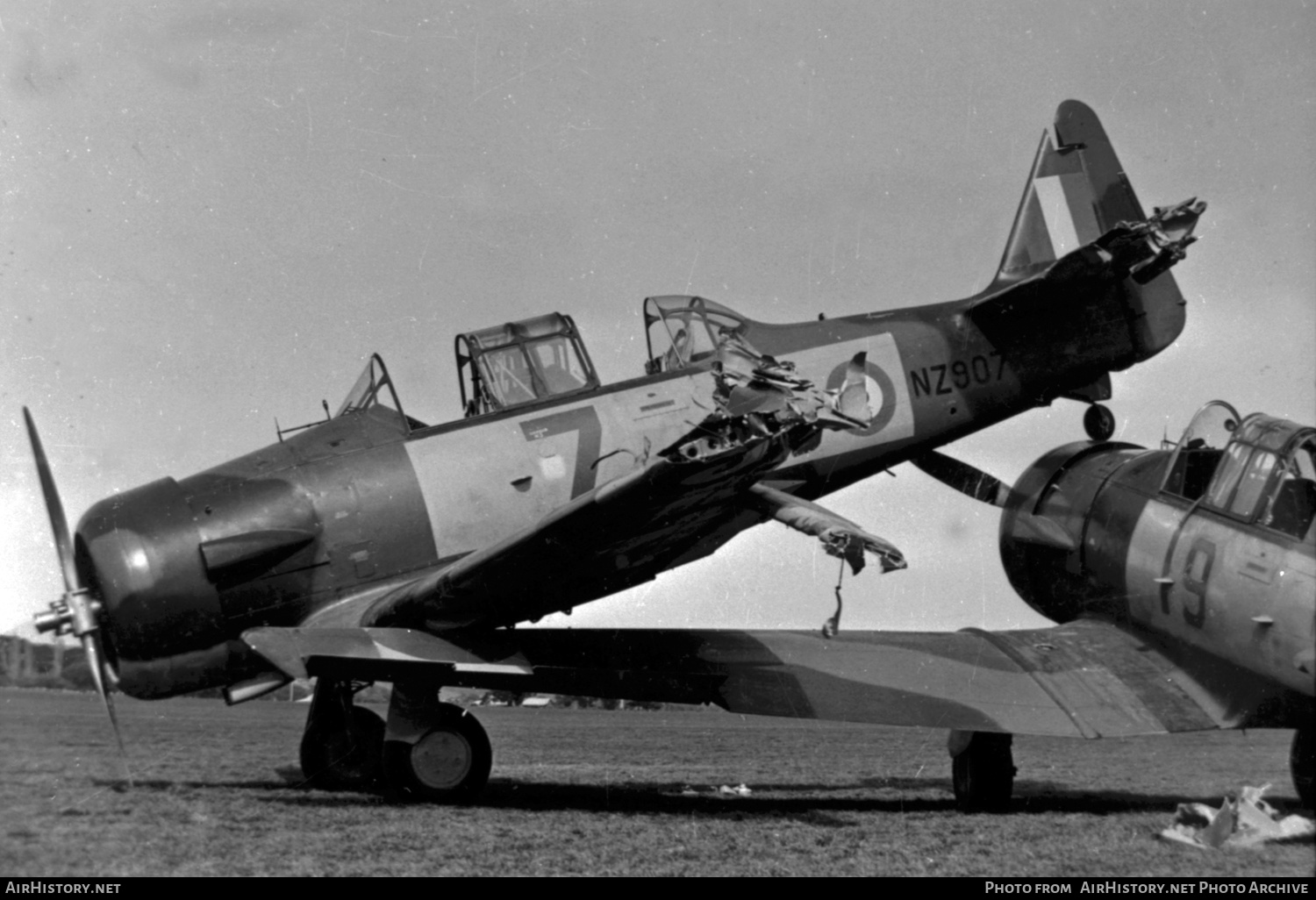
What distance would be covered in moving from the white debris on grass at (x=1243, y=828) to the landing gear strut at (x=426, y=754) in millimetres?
4619

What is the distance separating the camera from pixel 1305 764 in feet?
29.8

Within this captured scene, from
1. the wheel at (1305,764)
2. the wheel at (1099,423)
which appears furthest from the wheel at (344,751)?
the wheel at (1099,423)

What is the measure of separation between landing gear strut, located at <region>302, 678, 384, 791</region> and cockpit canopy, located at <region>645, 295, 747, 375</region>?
3.85 m

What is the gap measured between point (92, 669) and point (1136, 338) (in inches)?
396

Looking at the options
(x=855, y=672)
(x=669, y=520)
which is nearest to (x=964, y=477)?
(x=855, y=672)

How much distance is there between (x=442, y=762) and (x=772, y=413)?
3706 millimetres

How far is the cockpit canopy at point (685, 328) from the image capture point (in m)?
11.9

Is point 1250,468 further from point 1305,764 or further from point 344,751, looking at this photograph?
point 344,751

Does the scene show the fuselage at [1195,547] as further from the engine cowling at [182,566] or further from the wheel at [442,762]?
the engine cowling at [182,566]

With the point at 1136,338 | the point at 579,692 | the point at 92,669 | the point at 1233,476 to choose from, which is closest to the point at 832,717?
the point at 579,692

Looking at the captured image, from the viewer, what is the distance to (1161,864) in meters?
7.34

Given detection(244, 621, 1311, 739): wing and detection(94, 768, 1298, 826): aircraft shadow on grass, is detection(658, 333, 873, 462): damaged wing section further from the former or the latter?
detection(94, 768, 1298, 826): aircraft shadow on grass

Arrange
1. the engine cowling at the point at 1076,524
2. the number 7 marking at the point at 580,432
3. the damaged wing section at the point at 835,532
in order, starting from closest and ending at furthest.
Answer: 1. the damaged wing section at the point at 835,532
2. the engine cowling at the point at 1076,524
3. the number 7 marking at the point at 580,432
